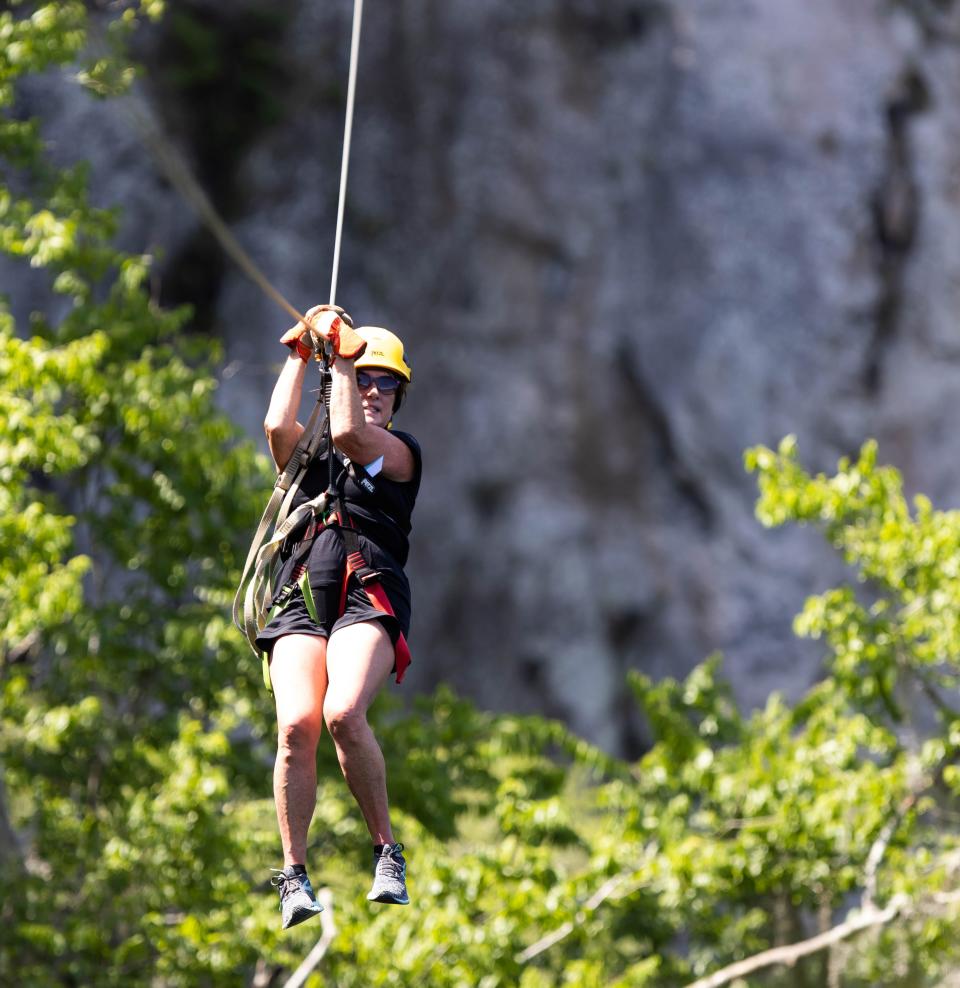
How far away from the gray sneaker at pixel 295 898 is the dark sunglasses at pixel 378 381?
143 cm

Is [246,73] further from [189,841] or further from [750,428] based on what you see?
[189,841]

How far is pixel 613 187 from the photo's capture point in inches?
878

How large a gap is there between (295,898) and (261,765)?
6.04 metres

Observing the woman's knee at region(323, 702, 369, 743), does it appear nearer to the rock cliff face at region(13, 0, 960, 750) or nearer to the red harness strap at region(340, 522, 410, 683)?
the red harness strap at region(340, 522, 410, 683)

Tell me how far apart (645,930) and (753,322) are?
11348 millimetres

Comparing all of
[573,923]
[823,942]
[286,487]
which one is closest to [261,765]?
[573,923]

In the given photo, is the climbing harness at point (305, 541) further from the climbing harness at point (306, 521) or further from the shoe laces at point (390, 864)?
the shoe laces at point (390, 864)

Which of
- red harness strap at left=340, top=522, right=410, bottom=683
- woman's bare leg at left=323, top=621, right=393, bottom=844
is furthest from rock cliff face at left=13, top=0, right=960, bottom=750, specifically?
woman's bare leg at left=323, top=621, right=393, bottom=844

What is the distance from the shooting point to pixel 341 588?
4562 mm

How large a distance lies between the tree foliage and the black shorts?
4.23 m

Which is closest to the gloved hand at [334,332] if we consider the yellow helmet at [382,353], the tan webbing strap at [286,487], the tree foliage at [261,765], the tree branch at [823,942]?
the yellow helmet at [382,353]

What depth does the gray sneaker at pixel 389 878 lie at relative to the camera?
420 centimetres

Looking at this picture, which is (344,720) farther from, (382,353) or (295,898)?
(382,353)

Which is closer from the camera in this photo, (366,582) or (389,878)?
(389,878)
